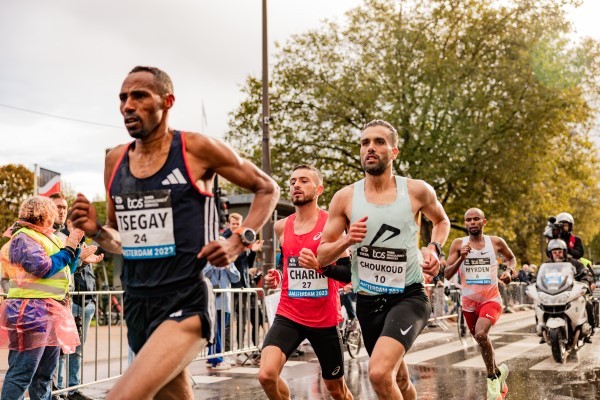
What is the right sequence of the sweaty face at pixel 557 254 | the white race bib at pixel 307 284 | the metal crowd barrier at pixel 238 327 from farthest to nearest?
the sweaty face at pixel 557 254
the metal crowd barrier at pixel 238 327
the white race bib at pixel 307 284

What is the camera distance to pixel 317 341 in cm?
590

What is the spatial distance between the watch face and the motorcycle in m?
8.15

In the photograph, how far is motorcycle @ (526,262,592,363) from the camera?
36.7ft

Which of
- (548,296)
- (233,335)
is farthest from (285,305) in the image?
(548,296)

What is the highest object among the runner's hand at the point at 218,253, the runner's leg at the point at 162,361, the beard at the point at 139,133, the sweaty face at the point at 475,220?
the beard at the point at 139,133

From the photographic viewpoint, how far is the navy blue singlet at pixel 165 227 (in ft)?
12.6

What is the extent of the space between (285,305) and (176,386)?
2.39 metres

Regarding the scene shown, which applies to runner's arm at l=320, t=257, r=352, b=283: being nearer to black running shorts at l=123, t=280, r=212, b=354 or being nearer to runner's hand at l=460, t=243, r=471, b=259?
black running shorts at l=123, t=280, r=212, b=354

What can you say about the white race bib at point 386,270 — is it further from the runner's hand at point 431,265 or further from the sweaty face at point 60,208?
the sweaty face at point 60,208

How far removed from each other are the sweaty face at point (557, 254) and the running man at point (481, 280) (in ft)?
9.25

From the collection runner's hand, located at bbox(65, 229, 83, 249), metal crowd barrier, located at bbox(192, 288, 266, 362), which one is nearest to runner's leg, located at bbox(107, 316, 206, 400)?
runner's hand, located at bbox(65, 229, 83, 249)

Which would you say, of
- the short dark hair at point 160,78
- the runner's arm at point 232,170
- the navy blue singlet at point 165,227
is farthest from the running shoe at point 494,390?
the short dark hair at point 160,78

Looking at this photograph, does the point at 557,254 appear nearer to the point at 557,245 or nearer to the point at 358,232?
the point at 557,245

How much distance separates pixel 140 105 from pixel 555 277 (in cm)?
922
